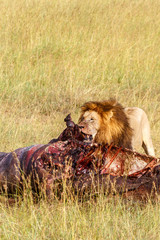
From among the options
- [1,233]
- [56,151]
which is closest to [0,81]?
[56,151]

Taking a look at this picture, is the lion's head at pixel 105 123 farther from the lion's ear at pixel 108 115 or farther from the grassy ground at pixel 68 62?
the grassy ground at pixel 68 62

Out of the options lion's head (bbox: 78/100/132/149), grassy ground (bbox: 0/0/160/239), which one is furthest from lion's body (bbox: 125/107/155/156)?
grassy ground (bbox: 0/0/160/239)

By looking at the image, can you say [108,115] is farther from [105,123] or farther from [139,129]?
[139,129]

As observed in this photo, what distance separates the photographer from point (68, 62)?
6758 mm

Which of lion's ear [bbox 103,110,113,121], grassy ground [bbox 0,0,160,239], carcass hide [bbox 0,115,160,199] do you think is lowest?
carcass hide [bbox 0,115,160,199]

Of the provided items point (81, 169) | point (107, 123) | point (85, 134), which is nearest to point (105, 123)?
point (107, 123)

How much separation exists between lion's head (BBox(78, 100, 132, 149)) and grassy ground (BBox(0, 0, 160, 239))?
937mm

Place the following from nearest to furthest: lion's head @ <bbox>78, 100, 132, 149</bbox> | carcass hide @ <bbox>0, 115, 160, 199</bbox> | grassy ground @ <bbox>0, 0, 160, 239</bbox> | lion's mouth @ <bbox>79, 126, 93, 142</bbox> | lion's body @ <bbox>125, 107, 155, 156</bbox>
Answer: carcass hide @ <bbox>0, 115, 160, 199</bbox>, lion's mouth @ <bbox>79, 126, 93, 142</bbox>, lion's head @ <bbox>78, 100, 132, 149</bbox>, lion's body @ <bbox>125, 107, 155, 156</bbox>, grassy ground @ <bbox>0, 0, 160, 239</bbox>

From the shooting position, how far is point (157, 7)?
962 cm

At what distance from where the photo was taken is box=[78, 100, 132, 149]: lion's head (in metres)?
3.54

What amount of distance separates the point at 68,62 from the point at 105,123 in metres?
3.34

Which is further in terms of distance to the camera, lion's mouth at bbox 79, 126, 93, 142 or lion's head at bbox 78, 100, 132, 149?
lion's head at bbox 78, 100, 132, 149

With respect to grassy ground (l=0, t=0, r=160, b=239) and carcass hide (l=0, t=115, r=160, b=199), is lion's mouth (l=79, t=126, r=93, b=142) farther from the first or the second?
grassy ground (l=0, t=0, r=160, b=239)

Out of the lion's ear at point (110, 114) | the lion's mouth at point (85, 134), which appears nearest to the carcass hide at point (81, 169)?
the lion's mouth at point (85, 134)
